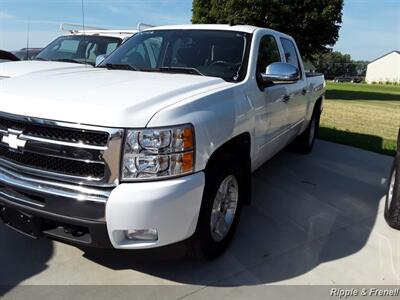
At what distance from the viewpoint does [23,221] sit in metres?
2.79

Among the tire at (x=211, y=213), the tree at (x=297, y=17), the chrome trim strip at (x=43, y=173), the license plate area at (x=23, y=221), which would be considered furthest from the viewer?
the tree at (x=297, y=17)

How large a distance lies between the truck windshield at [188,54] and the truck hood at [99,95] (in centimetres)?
37

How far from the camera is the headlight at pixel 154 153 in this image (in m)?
2.52

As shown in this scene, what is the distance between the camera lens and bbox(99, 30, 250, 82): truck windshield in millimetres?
3799

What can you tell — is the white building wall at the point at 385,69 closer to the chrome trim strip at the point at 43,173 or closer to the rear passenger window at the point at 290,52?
the rear passenger window at the point at 290,52

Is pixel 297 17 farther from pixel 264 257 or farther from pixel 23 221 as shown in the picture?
pixel 23 221

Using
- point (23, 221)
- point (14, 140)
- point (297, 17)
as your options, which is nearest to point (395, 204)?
point (23, 221)

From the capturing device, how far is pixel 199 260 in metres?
3.20

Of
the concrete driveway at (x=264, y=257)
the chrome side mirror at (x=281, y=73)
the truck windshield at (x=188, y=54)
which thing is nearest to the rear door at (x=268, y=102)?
the chrome side mirror at (x=281, y=73)

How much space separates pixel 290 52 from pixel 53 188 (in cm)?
384

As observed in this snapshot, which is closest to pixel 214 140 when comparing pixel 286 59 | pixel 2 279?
pixel 2 279

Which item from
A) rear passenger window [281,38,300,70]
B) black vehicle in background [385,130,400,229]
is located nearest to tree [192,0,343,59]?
rear passenger window [281,38,300,70]

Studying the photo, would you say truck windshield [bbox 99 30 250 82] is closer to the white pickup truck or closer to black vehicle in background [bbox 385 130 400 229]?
the white pickup truck

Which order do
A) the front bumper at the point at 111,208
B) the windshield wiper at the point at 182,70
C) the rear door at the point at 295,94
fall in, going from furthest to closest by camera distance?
the rear door at the point at 295,94
the windshield wiper at the point at 182,70
the front bumper at the point at 111,208
